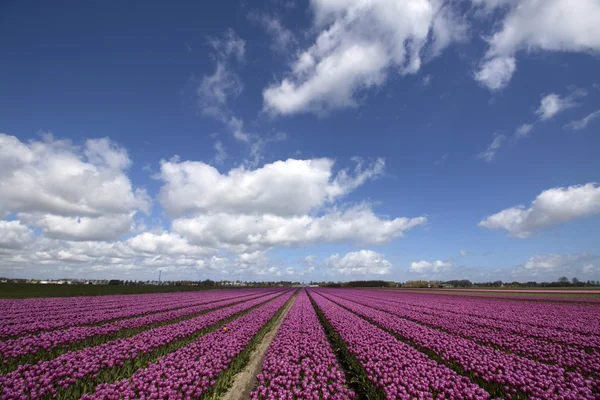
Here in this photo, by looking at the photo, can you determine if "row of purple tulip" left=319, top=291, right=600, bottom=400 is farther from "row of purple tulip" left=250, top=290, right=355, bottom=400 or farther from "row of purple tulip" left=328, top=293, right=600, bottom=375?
"row of purple tulip" left=250, top=290, right=355, bottom=400

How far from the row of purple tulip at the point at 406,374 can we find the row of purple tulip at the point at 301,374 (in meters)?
1.01

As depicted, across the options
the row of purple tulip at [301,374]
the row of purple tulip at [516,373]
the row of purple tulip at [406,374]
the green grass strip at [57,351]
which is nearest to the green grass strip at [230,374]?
the row of purple tulip at [301,374]

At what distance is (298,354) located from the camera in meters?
9.55

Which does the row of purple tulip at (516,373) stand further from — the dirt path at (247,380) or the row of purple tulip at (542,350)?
the dirt path at (247,380)

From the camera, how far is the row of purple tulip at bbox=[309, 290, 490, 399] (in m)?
6.12

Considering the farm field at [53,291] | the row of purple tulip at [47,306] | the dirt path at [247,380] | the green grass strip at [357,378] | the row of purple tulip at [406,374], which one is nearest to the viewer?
the row of purple tulip at [406,374]

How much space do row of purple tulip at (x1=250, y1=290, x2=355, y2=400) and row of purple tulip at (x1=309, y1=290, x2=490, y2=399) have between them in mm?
1012

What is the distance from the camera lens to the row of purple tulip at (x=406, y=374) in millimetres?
6121

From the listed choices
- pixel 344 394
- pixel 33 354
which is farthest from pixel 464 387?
pixel 33 354

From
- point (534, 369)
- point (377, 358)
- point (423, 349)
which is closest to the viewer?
point (534, 369)

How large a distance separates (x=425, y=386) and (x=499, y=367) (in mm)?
3438

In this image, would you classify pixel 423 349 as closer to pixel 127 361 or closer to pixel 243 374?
pixel 243 374

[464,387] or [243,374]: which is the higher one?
[464,387]

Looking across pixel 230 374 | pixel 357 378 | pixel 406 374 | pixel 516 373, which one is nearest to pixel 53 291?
pixel 230 374
